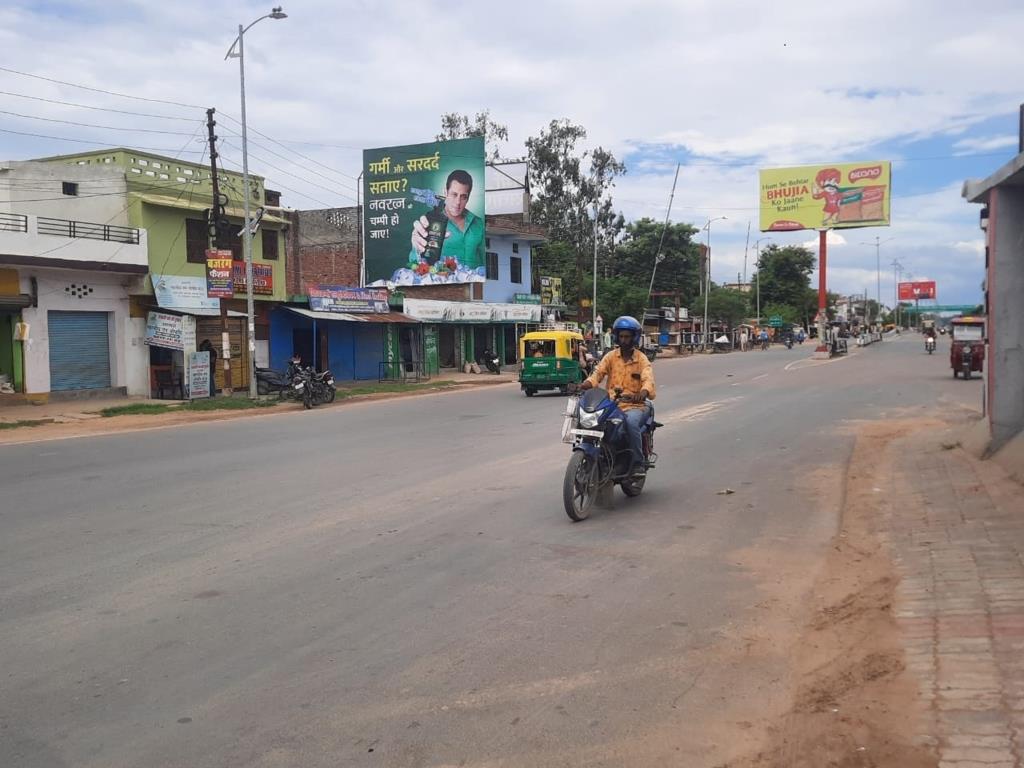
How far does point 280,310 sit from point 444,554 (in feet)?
85.3

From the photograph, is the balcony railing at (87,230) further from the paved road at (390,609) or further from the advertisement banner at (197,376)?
the paved road at (390,609)

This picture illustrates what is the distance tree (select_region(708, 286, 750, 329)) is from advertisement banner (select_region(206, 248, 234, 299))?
54922mm

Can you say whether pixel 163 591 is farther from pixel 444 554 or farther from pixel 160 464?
pixel 160 464

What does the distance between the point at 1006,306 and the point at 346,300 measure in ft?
82.8

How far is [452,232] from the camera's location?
139ft

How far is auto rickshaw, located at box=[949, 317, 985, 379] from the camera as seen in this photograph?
28011 millimetres

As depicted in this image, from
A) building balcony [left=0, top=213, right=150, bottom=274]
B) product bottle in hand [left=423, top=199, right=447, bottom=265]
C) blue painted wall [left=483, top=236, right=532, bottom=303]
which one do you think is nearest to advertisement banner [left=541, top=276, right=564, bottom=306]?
blue painted wall [left=483, top=236, right=532, bottom=303]

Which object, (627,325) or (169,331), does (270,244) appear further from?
(627,325)

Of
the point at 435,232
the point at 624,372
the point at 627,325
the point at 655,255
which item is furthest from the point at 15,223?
the point at 655,255

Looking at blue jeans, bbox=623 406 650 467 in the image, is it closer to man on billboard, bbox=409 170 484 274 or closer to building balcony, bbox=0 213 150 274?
building balcony, bbox=0 213 150 274

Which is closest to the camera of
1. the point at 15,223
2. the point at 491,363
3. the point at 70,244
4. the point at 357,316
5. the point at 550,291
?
the point at 15,223

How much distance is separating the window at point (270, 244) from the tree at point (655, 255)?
4225cm

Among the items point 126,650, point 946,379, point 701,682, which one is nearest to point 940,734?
point 701,682

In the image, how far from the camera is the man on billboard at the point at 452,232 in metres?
42.0
